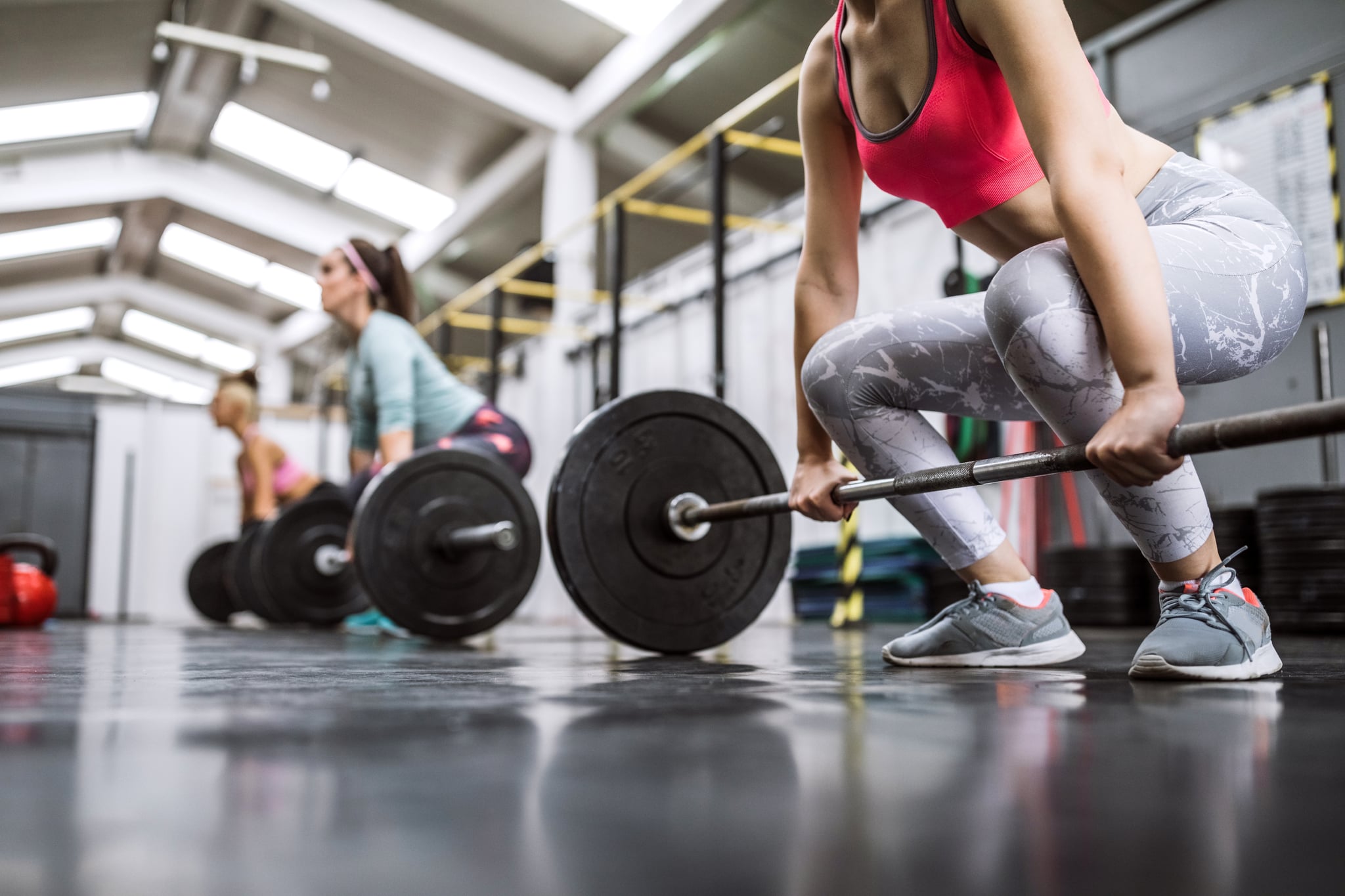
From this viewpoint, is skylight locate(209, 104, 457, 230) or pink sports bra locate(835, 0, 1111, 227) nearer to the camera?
pink sports bra locate(835, 0, 1111, 227)

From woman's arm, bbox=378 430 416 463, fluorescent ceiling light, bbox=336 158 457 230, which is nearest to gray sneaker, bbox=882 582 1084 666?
woman's arm, bbox=378 430 416 463

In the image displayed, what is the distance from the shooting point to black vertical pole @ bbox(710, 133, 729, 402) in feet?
10.4

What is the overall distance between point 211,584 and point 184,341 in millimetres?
8649

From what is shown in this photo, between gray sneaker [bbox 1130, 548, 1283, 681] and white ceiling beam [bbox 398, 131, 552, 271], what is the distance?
588 centimetres

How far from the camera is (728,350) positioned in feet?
14.2

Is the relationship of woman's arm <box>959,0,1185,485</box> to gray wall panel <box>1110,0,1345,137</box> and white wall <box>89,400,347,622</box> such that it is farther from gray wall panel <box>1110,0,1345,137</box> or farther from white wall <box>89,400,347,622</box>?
white wall <box>89,400,347,622</box>

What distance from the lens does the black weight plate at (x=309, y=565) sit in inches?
136

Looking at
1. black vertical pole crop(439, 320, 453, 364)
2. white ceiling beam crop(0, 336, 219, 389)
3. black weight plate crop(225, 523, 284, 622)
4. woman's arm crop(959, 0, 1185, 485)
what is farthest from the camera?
white ceiling beam crop(0, 336, 219, 389)

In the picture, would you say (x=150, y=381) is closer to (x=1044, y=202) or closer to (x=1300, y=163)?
(x=1300, y=163)

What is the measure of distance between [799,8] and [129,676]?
15.1 feet

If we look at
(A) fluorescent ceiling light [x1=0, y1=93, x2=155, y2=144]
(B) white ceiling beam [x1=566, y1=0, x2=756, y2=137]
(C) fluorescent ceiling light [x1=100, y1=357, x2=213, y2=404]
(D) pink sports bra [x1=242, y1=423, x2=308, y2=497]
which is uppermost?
(A) fluorescent ceiling light [x1=0, y1=93, x2=155, y2=144]

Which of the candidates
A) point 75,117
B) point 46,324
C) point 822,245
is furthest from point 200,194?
point 822,245

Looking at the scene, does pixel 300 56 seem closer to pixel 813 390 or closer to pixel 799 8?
pixel 799 8

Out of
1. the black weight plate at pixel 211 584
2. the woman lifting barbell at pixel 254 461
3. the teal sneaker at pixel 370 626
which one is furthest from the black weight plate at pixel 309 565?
the black weight plate at pixel 211 584
